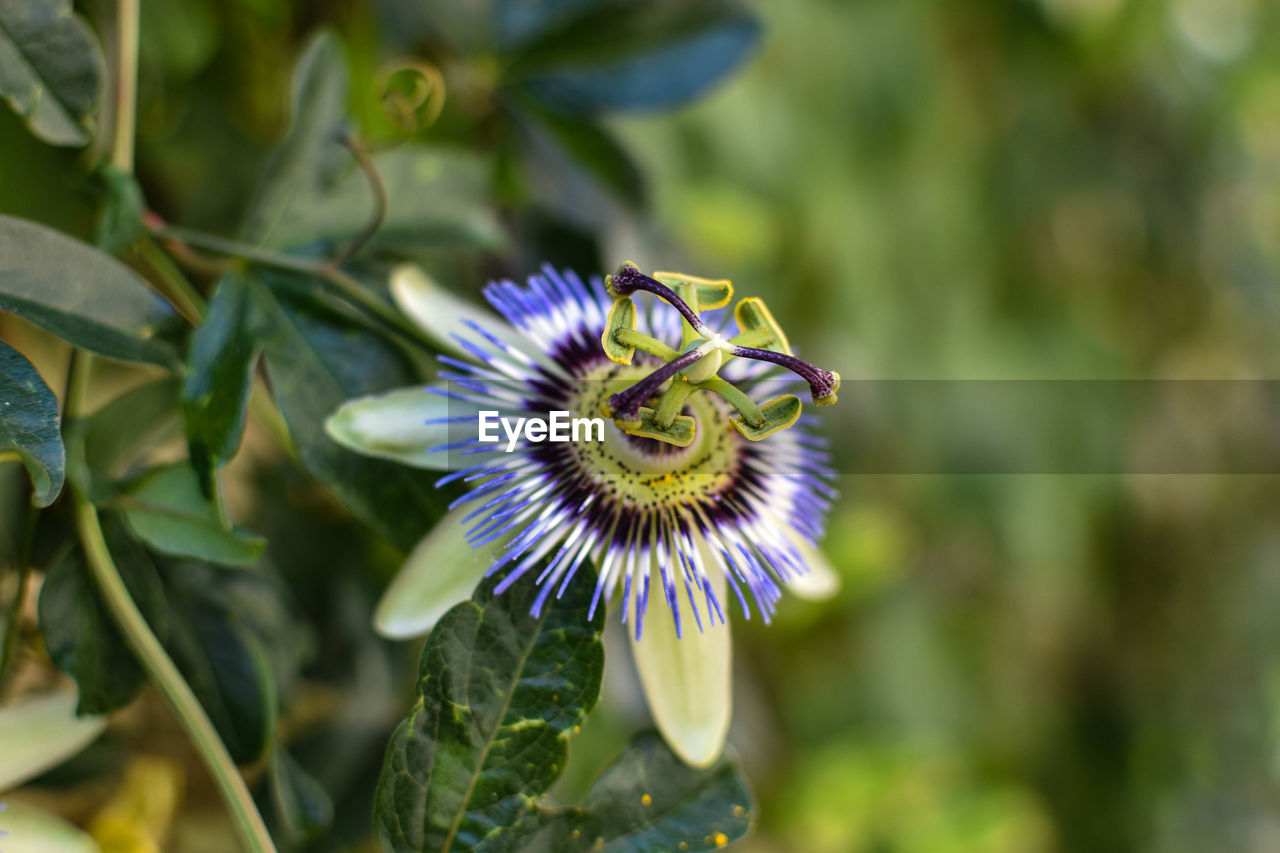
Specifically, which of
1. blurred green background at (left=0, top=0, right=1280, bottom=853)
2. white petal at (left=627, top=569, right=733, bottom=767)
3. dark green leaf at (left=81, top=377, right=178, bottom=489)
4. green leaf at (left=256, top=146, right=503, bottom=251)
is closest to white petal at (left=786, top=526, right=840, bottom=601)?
white petal at (left=627, top=569, right=733, bottom=767)

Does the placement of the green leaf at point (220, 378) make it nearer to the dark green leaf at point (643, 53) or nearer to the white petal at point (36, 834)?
the white petal at point (36, 834)

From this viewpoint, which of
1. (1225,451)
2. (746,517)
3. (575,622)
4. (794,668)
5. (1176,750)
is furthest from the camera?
(1225,451)

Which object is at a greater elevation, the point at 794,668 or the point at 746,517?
the point at 746,517

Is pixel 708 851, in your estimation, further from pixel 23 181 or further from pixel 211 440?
pixel 23 181

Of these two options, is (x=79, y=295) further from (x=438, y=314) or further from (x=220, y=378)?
(x=438, y=314)

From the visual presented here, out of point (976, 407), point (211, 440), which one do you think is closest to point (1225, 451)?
point (976, 407)

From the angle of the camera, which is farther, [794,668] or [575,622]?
[794,668]

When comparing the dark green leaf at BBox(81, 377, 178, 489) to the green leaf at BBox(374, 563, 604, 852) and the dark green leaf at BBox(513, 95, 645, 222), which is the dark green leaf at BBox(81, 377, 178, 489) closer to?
the green leaf at BBox(374, 563, 604, 852)
